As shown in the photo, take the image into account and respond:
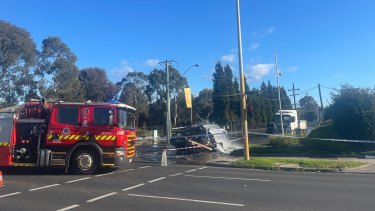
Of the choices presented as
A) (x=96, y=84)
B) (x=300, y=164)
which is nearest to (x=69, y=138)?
(x=300, y=164)

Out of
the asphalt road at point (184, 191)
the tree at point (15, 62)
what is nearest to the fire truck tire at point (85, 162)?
the asphalt road at point (184, 191)

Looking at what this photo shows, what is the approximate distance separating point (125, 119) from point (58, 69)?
1564 inches

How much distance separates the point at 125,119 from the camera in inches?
571

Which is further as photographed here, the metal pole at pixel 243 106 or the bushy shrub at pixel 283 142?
the bushy shrub at pixel 283 142

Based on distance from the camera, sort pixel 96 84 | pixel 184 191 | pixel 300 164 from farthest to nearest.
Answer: pixel 96 84
pixel 300 164
pixel 184 191

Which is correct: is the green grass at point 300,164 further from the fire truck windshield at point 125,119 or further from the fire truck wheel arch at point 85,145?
the fire truck wheel arch at point 85,145

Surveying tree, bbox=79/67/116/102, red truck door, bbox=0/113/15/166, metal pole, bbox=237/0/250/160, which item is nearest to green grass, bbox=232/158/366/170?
metal pole, bbox=237/0/250/160

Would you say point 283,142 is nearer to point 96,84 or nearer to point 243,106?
point 243,106

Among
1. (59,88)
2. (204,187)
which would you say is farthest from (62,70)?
(204,187)

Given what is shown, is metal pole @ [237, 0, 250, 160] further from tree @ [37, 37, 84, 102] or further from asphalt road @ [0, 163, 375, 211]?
tree @ [37, 37, 84, 102]

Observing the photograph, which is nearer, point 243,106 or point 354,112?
point 243,106

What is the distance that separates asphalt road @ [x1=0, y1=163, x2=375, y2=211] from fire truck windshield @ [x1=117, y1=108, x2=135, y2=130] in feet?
5.83

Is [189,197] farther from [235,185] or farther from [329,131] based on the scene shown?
[329,131]

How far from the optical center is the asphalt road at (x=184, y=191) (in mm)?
8398
